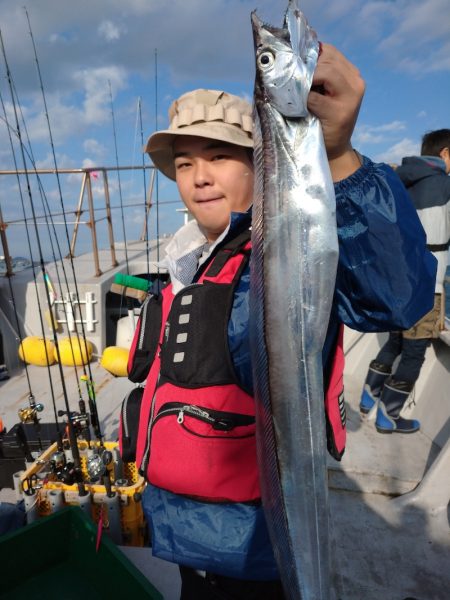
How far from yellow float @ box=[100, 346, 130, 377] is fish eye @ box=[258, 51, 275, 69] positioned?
4983 millimetres

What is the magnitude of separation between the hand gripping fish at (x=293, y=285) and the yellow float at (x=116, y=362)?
4714 mm

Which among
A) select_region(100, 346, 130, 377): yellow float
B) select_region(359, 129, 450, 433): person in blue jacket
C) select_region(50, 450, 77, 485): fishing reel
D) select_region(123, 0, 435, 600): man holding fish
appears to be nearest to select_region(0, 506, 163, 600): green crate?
select_region(50, 450, 77, 485): fishing reel

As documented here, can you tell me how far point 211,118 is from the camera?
154cm

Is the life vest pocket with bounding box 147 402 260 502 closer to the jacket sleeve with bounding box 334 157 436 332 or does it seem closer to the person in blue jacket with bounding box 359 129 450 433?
the jacket sleeve with bounding box 334 157 436 332

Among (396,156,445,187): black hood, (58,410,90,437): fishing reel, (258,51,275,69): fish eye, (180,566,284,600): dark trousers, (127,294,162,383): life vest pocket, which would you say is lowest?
(58,410,90,437): fishing reel

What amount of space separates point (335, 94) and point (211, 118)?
68 centimetres

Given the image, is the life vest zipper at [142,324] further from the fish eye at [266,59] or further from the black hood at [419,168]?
the black hood at [419,168]

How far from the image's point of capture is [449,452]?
10.3 ft

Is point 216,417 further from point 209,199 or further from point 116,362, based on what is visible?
point 116,362

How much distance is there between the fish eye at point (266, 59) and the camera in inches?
36.0

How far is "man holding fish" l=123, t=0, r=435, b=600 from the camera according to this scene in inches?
37.3

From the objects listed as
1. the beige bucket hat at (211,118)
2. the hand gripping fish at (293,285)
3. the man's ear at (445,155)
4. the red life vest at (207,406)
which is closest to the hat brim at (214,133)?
the beige bucket hat at (211,118)

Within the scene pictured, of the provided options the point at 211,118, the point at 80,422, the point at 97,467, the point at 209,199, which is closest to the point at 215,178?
the point at 209,199

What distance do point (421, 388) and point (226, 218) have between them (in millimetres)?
4205
